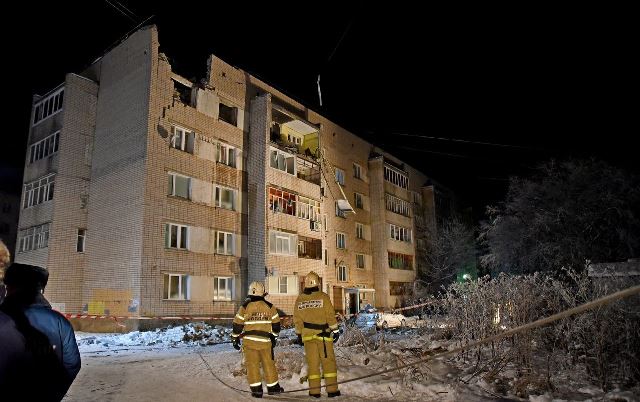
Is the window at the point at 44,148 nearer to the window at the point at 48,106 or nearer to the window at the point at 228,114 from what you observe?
the window at the point at 48,106

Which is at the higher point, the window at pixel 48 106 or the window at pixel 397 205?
the window at pixel 48 106

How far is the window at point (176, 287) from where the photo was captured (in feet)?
74.7

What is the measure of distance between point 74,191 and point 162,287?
766cm

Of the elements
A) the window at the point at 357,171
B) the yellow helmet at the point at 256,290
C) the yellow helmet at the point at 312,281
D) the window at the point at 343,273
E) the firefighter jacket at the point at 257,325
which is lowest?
the firefighter jacket at the point at 257,325

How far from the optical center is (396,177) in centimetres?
4331

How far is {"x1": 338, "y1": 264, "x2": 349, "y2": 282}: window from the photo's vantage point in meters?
Answer: 35.2

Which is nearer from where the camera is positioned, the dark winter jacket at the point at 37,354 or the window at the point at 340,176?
the dark winter jacket at the point at 37,354

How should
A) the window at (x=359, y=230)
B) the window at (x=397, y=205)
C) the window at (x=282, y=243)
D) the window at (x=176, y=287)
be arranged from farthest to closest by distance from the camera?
the window at (x=397, y=205) → the window at (x=359, y=230) → the window at (x=282, y=243) → the window at (x=176, y=287)

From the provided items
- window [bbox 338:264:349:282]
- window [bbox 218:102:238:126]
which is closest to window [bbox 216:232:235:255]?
window [bbox 218:102:238:126]

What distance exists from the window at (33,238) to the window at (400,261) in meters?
25.4

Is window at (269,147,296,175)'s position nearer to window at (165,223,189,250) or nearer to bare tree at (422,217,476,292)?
window at (165,223,189,250)

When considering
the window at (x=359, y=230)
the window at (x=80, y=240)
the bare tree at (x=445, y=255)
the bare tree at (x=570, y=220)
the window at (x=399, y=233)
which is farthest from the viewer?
the bare tree at (x=445, y=255)

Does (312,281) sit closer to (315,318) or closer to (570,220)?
(315,318)

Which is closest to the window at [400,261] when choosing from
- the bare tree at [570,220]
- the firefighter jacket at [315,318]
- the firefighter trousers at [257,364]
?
the bare tree at [570,220]
